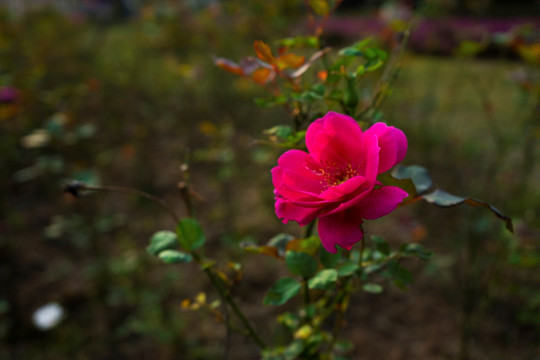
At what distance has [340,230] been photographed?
1.43ft

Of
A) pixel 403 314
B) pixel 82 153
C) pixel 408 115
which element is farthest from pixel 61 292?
pixel 408 115

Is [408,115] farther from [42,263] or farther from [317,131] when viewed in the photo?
[317,131]

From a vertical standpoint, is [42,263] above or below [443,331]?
below

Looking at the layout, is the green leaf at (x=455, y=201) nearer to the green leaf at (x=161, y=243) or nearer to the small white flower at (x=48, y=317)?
the green leaf at (x=161, y=243)

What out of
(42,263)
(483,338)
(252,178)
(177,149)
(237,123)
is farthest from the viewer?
(237,123)

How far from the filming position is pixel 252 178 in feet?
8.55

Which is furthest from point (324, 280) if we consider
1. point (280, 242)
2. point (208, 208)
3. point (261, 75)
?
point (208, 208)

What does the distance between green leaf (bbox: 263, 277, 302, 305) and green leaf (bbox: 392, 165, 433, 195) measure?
0.68 ft

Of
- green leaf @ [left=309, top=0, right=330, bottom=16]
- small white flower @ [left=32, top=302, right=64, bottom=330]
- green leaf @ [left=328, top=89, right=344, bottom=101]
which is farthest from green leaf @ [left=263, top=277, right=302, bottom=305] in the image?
small white flower @ [left=32, top=302, right=64, bottom=330]

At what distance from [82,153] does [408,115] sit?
2464 mm

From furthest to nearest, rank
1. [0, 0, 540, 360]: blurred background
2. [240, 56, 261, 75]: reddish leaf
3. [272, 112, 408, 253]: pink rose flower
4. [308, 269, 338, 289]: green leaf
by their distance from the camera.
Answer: [0, 0, 540, 360]: blurred background < [240, 56, 261, 75]: reddish leaf < [308, 269, 338, 289]: green leaf < [272, 112, 408, 253]: pink rose flower

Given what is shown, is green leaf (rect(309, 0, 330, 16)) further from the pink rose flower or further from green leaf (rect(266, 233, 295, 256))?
green leaf (rect(266, 233, 295, 256))

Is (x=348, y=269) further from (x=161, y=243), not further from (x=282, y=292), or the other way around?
(x=161, y=243)

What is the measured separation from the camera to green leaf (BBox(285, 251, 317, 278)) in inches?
22.5
